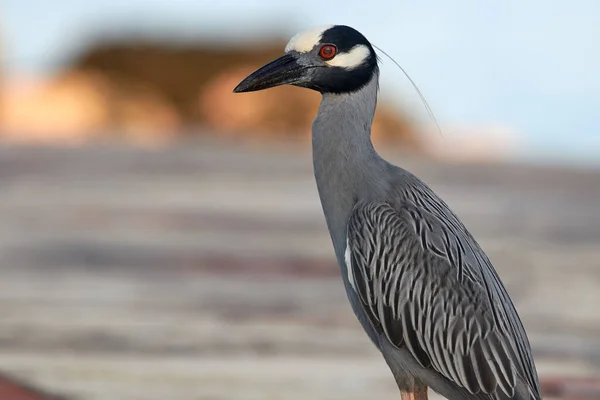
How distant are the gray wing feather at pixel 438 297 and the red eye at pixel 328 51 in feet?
2.10

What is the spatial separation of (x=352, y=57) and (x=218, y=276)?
19.4 feet

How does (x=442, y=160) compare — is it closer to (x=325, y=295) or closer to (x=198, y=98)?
(x=198, y=98)

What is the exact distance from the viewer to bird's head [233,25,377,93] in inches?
193

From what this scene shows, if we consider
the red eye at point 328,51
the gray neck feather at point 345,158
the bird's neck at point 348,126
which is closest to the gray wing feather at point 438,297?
A: the gray neck feather at point 345,158

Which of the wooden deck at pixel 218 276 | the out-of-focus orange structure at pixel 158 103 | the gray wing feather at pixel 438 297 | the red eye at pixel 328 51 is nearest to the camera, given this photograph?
the gray wing feather at pixel 438 297

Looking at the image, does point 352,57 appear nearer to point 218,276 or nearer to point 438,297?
point 438,297

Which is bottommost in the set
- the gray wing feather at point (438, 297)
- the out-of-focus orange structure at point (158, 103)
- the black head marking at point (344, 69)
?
the gray wing feather at point (438, 297)

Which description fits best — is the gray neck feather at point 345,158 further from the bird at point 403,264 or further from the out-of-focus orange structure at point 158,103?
the out-of-focus orange structure at point 158,103

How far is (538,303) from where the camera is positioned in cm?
949

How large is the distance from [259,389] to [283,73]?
2.23m

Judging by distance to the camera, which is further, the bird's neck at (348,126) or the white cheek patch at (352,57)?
the bird's neck at (348,126)

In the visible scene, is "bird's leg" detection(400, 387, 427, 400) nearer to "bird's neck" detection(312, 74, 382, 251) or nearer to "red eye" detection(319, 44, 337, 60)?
"bird's neck" detection(312, 74, 382, 251)

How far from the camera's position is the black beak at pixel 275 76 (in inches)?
193

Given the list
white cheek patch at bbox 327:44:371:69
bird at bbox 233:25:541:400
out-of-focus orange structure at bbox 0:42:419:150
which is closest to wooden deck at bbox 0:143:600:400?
bird at bbox 233:25:541:400
